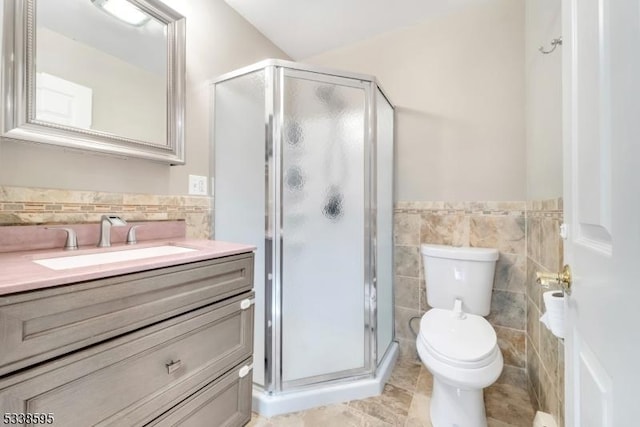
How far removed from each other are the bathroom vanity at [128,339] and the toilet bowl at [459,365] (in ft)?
2.80

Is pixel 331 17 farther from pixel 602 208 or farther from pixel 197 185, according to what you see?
pixel 602 208

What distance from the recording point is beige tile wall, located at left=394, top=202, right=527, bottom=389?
1634 millimetres

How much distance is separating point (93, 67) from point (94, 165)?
415 millimetres

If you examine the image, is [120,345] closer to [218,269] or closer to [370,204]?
[218,269]

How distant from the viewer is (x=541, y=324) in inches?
50.9

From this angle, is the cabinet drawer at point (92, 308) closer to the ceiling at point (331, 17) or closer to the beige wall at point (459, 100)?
the beige wall at point (459, 100)

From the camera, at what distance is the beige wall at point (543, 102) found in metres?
1.13

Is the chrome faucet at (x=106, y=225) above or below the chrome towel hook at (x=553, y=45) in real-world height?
below

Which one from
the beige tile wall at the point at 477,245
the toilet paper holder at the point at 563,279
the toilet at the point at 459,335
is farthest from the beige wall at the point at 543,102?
the toilet paper holder at the point at 563,279

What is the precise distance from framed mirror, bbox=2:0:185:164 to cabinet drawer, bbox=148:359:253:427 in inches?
41.1

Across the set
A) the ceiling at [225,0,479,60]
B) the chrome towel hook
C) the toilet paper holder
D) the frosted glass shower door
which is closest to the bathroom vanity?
the frosted glass shower door

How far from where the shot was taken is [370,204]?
1616 millimetres

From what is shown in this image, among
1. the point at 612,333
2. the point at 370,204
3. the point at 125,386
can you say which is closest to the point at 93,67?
the point at 125,386

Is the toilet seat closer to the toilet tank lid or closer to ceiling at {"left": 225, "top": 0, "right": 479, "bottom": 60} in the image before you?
the toilet tank lid
